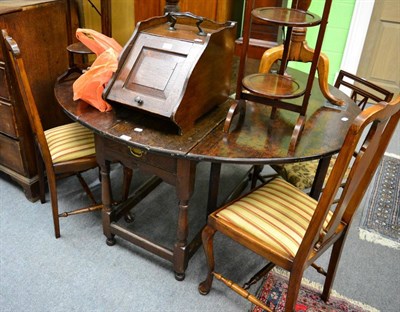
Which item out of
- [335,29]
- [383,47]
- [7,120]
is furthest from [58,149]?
[383,47]

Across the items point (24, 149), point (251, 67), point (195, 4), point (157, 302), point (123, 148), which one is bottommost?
point (157, 302)

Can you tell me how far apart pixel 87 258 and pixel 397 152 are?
247 centimetres

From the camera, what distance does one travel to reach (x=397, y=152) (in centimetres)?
304

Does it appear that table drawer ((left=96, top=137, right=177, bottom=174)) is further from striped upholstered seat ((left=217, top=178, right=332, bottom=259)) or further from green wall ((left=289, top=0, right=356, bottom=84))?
Answer: green wall ((left=289, top=0, right=356, bottom=84))

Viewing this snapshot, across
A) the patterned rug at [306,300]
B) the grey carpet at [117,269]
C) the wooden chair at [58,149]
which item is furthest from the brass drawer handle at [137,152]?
the patterned rug at [306,300]

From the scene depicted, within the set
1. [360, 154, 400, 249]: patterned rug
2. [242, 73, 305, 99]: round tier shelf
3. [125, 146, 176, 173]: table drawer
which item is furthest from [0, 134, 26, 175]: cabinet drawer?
[360, 154, 400, 249]: patterned rug

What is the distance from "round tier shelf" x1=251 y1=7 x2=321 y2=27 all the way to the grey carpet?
3.80ft

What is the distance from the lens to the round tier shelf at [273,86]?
1.38 meters

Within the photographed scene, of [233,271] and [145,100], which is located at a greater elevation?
[145,100]

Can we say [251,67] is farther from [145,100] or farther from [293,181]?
[145,100]

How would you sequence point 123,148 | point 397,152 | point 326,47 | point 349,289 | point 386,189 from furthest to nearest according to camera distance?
point 326,47 < point 397,152 < point 386,189 < point 349,289 < point 123,148

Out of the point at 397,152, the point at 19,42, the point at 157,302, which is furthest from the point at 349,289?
the point at 19,42

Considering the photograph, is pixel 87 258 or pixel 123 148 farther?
pixel 87 258

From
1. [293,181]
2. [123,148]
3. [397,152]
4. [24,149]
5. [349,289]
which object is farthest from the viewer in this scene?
[397,152]
